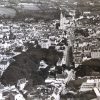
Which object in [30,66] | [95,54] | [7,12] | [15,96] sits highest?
[7,12]

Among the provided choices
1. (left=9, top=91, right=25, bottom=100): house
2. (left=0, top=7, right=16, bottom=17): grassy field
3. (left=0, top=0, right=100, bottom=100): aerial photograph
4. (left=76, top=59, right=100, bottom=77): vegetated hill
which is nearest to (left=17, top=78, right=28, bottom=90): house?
(left=0, top=0, right=100, bottom=100): aerial photograph

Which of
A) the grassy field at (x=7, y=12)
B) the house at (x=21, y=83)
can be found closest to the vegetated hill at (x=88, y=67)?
the house at (x=21, y=83)

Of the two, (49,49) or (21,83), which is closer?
(21,83)

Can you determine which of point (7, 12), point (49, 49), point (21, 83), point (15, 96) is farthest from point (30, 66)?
point (7, 12)

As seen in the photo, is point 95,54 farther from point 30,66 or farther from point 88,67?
point 30,66

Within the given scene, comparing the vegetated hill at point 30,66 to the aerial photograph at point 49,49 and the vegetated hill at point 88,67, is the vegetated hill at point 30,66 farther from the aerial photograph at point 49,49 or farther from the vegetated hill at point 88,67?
the vegetated hill at point 88,67

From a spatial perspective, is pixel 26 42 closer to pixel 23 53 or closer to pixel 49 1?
pixel 23 53

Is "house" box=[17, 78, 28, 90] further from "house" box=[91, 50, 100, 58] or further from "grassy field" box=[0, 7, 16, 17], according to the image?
"grassy field" box=[0, 7, 16, 17]
